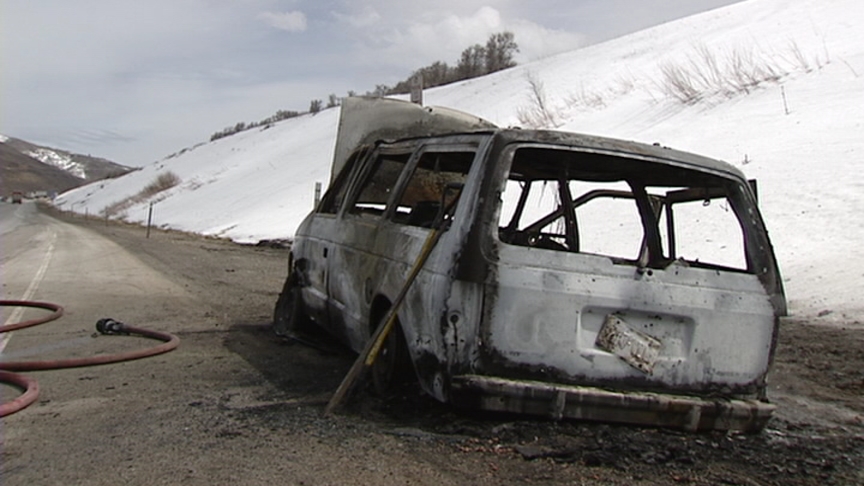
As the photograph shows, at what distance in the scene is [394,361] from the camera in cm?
449

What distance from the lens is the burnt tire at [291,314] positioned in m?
6.80

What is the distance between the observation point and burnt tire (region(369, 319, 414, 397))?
447cm

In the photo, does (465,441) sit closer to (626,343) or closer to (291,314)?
(626,343)

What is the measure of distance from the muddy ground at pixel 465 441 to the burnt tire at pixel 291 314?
1063 millimetres

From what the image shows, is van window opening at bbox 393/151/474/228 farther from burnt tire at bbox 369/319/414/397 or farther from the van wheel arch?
burnt tire at bbox 369/319/414/397

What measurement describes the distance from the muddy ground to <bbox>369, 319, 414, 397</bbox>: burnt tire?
89mm

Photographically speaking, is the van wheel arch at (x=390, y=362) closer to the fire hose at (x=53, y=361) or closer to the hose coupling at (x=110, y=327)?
the fire hose at (x=53, y=361)

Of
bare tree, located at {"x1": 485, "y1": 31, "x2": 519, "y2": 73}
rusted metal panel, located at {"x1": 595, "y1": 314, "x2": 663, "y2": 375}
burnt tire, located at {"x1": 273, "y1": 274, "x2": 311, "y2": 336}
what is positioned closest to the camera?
rusted metal panel, located at {"x1": 595, "y1": 314, "x2": 663, "y2": 375}

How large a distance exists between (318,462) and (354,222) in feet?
7.76

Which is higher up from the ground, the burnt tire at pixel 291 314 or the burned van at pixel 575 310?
the burned van at pixel 575 310

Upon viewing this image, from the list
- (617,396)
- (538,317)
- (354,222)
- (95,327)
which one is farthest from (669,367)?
(95,327)

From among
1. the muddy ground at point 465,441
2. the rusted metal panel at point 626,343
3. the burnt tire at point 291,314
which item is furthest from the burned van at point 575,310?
the burnt tire at point 291,314

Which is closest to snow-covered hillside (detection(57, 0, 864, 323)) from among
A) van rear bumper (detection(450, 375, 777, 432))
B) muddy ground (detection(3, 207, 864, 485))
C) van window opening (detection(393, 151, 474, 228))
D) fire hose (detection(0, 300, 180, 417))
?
muddy ground (detection(3, 207, 864, 485))

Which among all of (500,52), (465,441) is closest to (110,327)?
(465,441)
